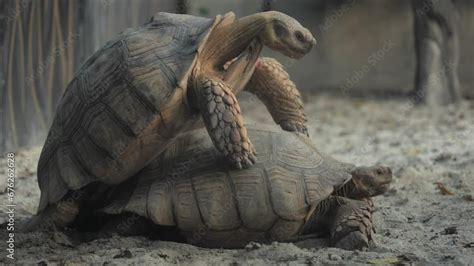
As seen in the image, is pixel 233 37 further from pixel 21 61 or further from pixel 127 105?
pixel 21 61

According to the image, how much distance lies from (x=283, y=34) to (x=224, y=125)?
698mm

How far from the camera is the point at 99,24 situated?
8.00m

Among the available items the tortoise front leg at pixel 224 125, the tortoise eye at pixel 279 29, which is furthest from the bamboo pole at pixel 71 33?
the tortoise front leg at pixel 224 125

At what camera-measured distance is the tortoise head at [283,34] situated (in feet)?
13.7

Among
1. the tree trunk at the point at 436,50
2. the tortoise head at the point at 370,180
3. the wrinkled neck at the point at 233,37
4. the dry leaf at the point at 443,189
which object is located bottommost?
the tree trunk at the point at 436,50

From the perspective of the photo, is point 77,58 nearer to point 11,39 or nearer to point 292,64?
point 11,39

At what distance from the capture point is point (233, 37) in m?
4.19

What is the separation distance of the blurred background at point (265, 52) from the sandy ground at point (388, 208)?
58cm

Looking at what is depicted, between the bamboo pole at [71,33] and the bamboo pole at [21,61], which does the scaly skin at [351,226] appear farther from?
the bamboo pole at [71,33]

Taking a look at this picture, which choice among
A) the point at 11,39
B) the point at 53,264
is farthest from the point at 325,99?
the point at 53,264

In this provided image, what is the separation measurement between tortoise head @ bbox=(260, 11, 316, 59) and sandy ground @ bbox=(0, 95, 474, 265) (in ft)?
3.70

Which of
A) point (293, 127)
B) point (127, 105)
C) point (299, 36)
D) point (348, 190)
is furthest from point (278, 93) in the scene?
point (127, 105)

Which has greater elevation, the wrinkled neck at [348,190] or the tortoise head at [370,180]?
the tortoise head at [370,180]

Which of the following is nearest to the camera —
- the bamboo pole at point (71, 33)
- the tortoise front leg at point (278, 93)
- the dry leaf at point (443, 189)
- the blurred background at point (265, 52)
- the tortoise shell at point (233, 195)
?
the tortoise shell at point (233, 195)
